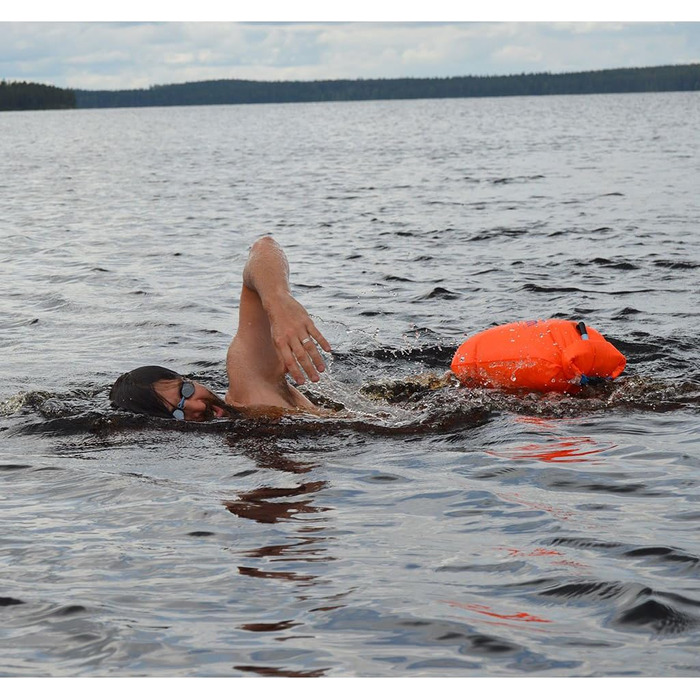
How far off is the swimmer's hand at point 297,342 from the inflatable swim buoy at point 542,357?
2904 mm

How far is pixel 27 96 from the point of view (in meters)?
184

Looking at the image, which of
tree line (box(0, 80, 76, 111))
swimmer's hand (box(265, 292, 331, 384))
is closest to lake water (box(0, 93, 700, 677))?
swimmer's hand (box(265, 292, 331, 384))

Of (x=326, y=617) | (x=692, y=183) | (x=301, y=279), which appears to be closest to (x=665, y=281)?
(x=301, y=279)

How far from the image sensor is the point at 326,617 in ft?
14.8

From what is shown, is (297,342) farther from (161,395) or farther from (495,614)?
(161,395)

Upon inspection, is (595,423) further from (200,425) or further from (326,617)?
Answer: (326,617)

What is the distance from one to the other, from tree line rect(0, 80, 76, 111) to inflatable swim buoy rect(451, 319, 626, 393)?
185 m

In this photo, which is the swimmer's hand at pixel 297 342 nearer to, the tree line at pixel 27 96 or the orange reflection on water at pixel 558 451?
the orange reflection on water at pixel 558 451

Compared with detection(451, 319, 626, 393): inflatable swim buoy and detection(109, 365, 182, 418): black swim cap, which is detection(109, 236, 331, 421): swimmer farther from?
detection(451, 319, 626, 393): inflatable swim buoy

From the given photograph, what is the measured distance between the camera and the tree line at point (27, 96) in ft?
593

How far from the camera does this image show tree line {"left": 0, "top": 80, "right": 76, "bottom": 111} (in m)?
181

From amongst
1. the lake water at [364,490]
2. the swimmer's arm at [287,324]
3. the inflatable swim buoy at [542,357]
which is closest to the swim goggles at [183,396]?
the lake water at [364,490]

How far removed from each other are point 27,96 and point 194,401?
191m

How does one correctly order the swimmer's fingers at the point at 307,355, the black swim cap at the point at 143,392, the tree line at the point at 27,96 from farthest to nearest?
the tree line at the point at 27,96 < the black swim cap at the point at 143,392 < the swimmer's fingers at the point at 307,355
